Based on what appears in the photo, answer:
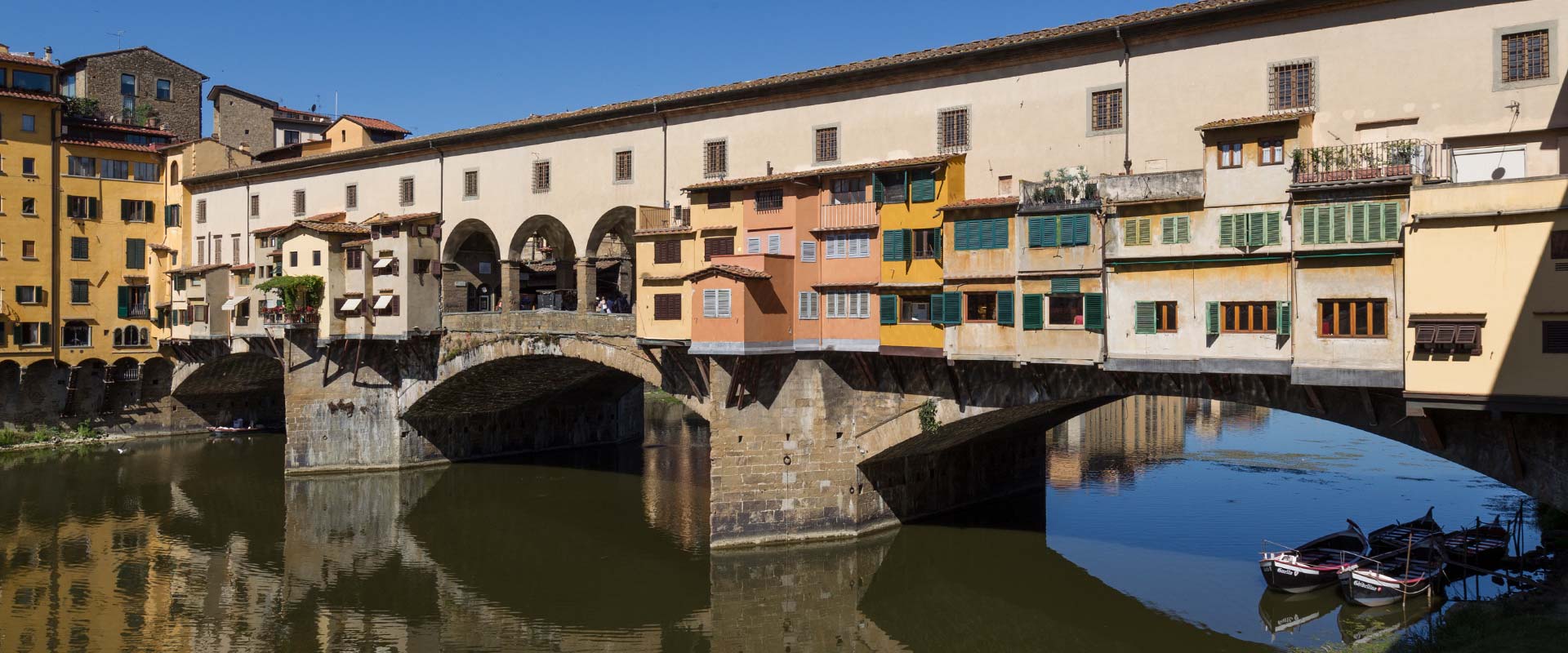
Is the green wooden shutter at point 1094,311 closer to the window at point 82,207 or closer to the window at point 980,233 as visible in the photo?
the window at point 980,233

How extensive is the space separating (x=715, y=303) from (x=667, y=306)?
3098mm

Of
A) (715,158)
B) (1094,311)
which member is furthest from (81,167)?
(1094,311)

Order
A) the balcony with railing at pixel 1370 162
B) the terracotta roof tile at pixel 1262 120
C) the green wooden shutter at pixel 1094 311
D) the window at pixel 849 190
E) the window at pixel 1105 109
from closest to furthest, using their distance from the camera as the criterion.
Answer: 1. the balcony with railing at pixel 1370 162
2. the terracotta roof tile at pixel 1262 120
3. the green wooden shutter at pixel 1094 311
4. the window at pixel 1105 109
5. the window at pixel 849 190

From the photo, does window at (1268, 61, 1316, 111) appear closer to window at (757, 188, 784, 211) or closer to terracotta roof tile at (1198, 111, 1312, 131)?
terracotta roof tile at (1198, 111, 1312, 131)

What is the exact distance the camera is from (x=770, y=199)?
3167cm

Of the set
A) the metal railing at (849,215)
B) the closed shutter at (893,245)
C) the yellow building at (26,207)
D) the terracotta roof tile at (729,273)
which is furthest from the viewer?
the yellow building at (26,207)

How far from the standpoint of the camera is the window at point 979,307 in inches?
1093

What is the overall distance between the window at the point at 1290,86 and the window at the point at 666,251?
1757 cm

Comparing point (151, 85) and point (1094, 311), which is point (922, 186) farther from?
point (151, 85)

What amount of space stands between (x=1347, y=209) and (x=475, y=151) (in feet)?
103

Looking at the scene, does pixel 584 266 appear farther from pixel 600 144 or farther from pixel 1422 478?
pixel 1422 478

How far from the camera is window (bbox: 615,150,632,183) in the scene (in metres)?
37.1

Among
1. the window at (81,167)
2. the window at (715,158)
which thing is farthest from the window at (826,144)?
the window at (81,167)

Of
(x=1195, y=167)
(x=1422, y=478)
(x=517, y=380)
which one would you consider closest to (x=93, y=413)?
(x=517, y=380)
